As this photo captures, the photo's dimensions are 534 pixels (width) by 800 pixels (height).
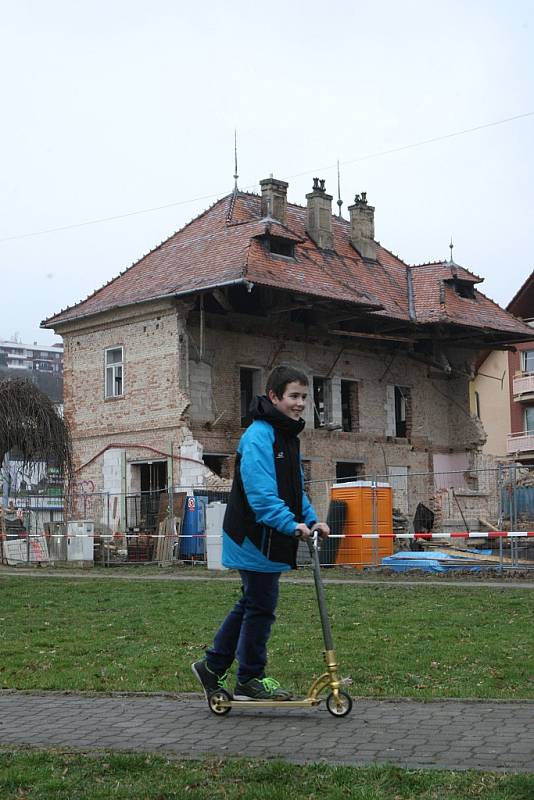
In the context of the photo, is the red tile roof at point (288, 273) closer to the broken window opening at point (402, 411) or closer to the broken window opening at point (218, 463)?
the broken window opening at point (402, 411)

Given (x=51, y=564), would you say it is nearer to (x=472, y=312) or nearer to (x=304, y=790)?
(x=472, y=312)

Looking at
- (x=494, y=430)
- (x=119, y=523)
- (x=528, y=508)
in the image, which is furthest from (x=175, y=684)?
(x=494, y=430)

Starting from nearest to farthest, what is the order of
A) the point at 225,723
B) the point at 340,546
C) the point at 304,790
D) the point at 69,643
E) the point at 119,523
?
the point at 304,790 < the point at 225,723 < the point at 69,643 < the point at 340,546 < the point at 119,523

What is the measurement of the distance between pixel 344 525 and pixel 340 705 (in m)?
A: 20.2

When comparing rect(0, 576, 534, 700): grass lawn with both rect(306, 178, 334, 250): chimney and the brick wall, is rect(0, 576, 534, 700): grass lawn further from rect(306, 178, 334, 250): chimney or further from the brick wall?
rect(306, 178, 334, 250): chimney

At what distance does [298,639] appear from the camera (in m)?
11.6

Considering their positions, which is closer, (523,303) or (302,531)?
(302,531)

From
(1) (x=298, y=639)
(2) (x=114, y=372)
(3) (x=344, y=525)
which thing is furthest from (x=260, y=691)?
(2) (x=114, y=372)

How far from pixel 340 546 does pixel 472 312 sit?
19.5 metres

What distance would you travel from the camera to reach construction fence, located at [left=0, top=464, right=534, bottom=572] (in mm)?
25391

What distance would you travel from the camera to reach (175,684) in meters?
8.72

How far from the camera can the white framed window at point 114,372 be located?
3919 centimetres

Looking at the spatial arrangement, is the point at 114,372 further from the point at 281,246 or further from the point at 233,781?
the point at 233,781

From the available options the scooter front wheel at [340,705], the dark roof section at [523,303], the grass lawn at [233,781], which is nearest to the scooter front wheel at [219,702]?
the scooter front wheel at [340,705]
